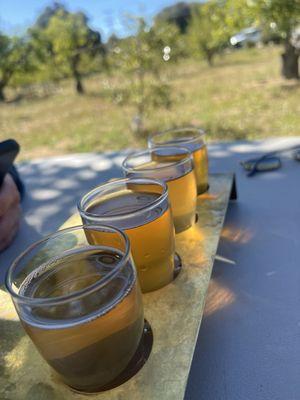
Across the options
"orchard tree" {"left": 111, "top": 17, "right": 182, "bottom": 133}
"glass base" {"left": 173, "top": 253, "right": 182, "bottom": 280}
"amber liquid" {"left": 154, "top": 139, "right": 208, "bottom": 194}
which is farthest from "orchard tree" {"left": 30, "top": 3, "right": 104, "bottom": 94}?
"glass base" {"left": 173, "top": 253, "right": 182, "bottom": 280}

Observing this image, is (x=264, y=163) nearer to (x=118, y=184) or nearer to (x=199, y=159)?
(x=199, y=159)

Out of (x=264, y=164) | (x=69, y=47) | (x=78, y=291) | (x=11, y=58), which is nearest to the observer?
(x=78, y=291)

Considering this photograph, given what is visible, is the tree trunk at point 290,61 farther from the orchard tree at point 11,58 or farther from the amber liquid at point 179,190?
the orchard tree at point 11,58

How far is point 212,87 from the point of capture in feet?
24.2

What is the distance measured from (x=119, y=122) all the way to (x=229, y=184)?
4838 mm

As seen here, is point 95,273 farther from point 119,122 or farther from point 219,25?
point 219,25

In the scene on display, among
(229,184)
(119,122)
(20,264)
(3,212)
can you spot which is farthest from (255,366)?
(119,122)

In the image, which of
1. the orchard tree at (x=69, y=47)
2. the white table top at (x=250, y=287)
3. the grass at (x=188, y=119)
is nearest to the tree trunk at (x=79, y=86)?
the orchard tree at (x=69, y=47)

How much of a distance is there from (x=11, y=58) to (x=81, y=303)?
1140 centimetres

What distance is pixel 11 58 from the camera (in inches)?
414

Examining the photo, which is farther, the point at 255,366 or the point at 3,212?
the point at 3,212

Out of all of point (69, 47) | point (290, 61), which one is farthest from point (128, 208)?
point (69, 47)

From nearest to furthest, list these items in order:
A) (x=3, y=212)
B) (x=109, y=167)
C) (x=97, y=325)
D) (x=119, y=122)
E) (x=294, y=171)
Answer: (x=97, y=325) < (x=3, y=212) < (x=294, y=171) < (x=109, y=167) < (x=119, y=122)

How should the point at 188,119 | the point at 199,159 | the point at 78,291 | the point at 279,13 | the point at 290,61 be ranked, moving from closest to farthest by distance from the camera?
1. the point at 78,291
2. the point at 199,159
3. the point at 279,13
4. the point at 188,119
5. the point at 290,61
